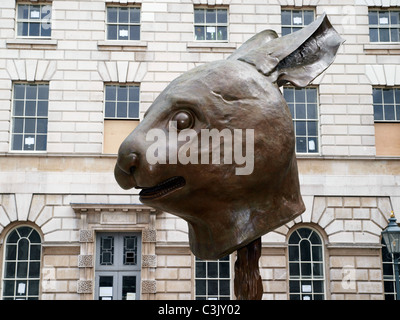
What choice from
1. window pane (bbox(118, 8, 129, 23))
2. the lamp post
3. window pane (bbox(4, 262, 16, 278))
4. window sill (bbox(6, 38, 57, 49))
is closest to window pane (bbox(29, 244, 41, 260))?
window pane (bbox(4, 262, 16, 278))

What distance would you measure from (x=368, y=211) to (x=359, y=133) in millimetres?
2310

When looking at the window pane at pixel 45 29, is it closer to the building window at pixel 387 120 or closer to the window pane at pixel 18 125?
the window pane at pixel 18 125

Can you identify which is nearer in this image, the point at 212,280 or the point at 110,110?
the point at 212,280

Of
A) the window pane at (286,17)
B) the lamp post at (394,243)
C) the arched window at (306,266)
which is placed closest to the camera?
the lamp post at (394,243)

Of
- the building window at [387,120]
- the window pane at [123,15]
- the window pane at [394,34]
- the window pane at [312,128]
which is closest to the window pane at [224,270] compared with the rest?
the window pane at [312,128]

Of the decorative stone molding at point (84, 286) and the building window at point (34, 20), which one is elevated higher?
the building window at point (34, 20)

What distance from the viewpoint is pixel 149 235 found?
14367mm

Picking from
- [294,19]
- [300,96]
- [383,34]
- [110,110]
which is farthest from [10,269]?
[383,34]

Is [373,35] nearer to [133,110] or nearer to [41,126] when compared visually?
[133,110]

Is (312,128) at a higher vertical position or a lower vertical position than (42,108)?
lower

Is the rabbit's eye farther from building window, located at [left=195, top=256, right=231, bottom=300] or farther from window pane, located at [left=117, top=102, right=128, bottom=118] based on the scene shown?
window pane, located at [left=117, top=102, right=128, bottom=118]

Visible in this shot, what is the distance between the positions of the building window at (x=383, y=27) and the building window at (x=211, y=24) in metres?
4.56

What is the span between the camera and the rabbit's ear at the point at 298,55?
3.66m

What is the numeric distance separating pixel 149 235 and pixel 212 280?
2.15 m
